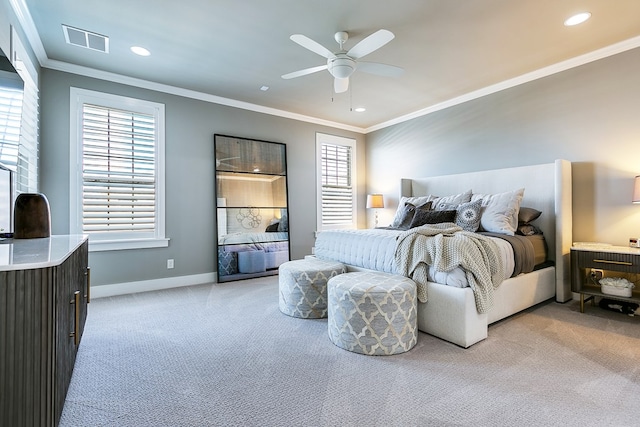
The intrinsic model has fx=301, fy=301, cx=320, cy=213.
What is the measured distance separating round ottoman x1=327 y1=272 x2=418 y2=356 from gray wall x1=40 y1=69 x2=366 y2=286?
2814 mm

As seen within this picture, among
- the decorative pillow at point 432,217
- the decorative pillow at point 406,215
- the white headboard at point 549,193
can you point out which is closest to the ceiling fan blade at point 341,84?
the decorative pillow at point 432,217

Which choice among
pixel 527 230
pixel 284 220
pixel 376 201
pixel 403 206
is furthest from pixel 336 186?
pixel 527 230

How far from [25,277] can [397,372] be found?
1952mm

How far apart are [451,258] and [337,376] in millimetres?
1213

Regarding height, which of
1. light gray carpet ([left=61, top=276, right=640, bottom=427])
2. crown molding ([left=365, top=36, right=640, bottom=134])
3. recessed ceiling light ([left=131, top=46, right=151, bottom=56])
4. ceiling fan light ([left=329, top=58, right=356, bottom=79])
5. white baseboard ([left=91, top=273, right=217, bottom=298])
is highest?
recessed ceiling light ([left=131, top=46, right=151, bottom=56])

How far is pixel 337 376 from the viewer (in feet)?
6.20

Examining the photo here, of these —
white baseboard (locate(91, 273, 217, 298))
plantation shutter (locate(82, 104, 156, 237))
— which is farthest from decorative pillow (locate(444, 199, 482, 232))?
plantation shutter (locate(82, 104, 156, 237))

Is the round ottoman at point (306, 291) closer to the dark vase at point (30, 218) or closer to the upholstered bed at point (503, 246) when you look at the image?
the upholstered bed at point (503, 246)

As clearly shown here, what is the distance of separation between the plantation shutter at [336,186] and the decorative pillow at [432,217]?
2210mm

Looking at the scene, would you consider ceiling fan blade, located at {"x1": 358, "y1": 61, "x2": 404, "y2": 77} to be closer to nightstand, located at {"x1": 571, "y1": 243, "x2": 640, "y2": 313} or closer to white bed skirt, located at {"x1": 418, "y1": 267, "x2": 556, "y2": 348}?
white bed skirt, located at {"x1": 418, "y1": 267, "x2": 556, "y2": 348}

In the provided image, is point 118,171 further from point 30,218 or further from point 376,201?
point 376,201

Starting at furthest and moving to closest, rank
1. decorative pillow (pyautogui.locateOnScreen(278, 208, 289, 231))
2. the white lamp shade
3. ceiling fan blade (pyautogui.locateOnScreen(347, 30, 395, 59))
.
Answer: the white lamp shade → decorative pillow (pyautogui.locateOnScreen(278, 208, 289, 231)) → ceiling fan blade (pyautogui.locateOnScreen(347, 30, 395, 59))

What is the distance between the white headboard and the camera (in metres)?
3.30

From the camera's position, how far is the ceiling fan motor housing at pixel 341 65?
106 inches
